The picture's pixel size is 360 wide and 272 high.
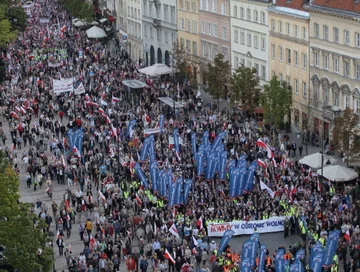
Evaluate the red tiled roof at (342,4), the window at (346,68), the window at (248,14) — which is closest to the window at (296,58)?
the red tiled roof at (342,4)

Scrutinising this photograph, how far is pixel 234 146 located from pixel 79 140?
34.0ft

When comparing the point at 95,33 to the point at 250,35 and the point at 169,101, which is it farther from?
the point at 169,101

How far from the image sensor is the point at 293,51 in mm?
89688

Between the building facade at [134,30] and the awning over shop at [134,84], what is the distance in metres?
28.4

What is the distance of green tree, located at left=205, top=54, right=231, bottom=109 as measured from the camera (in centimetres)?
9506

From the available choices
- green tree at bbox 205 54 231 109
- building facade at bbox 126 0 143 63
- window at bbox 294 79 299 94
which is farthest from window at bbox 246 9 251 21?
building facade at bbox 126 0 143 63

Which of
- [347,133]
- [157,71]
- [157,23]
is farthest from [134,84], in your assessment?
[347,133]

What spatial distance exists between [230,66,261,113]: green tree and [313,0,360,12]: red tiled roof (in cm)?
879

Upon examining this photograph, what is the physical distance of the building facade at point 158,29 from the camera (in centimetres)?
11969

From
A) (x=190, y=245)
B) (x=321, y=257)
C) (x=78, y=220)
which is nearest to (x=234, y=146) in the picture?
(x=78, y=220)

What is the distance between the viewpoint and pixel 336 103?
82.5 metres

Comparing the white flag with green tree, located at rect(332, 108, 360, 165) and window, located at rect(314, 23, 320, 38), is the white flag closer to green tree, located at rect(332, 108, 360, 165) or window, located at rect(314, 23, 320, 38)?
green tree, located at rect(332, 108, 360, 165)

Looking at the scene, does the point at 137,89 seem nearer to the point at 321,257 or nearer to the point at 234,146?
the point at 234,146

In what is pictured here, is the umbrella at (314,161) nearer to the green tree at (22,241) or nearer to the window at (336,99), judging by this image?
the window at (336,99)
